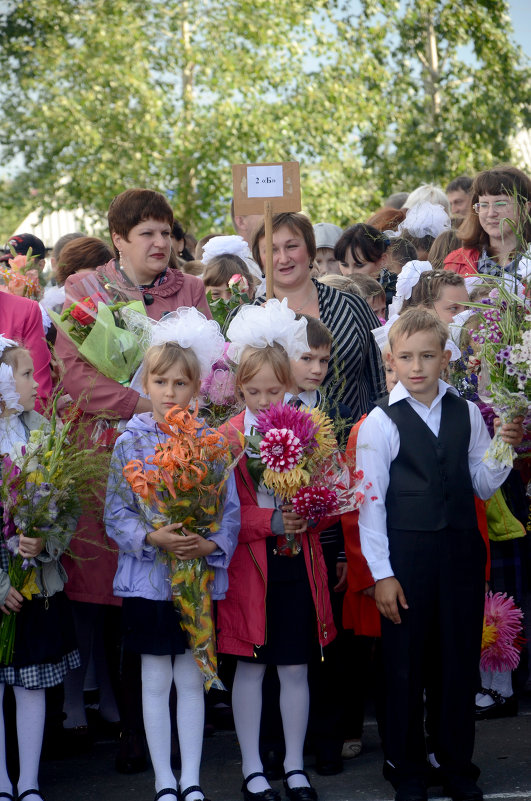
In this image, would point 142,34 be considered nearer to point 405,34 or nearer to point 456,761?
point 405,34

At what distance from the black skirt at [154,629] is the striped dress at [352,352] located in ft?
4.28

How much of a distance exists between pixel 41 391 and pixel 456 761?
7.86 ft

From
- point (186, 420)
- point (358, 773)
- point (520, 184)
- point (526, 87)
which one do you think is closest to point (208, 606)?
point (186, 420)

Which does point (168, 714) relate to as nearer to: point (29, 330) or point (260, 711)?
point (260, 711)

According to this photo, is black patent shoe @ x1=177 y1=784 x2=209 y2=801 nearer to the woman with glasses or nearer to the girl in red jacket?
the girl in red jacket

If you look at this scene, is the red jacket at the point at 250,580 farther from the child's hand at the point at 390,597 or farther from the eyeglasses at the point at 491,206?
the eyeglasses at the point at 491,206

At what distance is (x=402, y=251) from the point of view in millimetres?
7129

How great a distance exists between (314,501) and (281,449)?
25 cm

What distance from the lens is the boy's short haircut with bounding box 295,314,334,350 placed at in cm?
489

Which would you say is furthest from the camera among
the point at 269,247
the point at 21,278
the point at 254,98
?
the point at 254,98

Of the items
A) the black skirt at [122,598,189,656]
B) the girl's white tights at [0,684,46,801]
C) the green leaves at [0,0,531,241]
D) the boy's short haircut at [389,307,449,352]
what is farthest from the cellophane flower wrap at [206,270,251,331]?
the green leaves at [0,0,531,241]

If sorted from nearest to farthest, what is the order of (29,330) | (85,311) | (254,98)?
(85,311)
(29,330)
(254,98)

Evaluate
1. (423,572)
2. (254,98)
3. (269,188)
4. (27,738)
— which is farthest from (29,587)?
(254,98)

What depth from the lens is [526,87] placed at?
54.0ft
